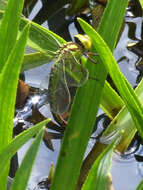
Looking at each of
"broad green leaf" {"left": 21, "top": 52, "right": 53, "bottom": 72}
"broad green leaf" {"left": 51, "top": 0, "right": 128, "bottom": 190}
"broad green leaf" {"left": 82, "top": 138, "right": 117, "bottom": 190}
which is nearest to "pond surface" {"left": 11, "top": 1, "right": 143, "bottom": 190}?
"broad green leaf" {"left": 21, "top": 52, "right": 53, "bottom": 72}

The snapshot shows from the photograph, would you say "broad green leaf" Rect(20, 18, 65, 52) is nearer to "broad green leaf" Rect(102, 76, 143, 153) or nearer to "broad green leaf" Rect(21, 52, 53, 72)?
"broad green leaf" Rect(21, 52, 53, 72)

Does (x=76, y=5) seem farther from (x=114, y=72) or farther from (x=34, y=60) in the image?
(x=114, y=72)

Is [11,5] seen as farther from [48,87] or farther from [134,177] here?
[134,177]

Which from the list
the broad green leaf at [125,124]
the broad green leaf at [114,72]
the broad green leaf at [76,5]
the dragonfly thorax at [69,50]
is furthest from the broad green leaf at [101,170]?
the broad green leaf at [76,5]

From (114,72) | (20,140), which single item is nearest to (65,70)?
(114,72)

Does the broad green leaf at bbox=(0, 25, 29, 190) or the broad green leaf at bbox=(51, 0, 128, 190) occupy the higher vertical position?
the broad green leaf at bbox=(0, 25, 29, 190)
